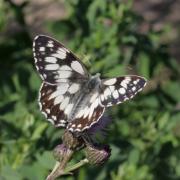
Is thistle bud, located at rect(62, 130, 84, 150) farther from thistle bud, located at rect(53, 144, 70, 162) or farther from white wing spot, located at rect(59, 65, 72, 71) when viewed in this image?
white wing spot, located at rect(59, 65, 72, 71)

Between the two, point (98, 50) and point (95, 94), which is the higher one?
point (95, 94)

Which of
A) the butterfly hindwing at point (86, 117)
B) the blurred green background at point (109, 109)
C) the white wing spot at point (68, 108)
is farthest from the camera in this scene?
the blurred green background at point (109, 109)

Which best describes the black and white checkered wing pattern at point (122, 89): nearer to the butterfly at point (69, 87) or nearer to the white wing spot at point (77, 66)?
the butterfly at point (69, 87)

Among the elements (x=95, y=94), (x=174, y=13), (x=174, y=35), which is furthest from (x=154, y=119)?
(x=174, y=13)

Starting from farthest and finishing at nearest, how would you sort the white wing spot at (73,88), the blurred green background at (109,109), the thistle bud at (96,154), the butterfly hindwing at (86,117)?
the blurred green background at (109,109) → the white wing spot at (73,88) → the thistle bud at (96,154) → the butterfly hindwing at (86,117)

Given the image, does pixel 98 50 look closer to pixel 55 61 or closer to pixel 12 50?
pixel 12 50

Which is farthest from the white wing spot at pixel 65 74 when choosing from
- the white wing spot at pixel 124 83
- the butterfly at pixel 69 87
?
the white wing spot at pixel 124 83

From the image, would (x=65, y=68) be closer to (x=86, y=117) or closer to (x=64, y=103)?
(x=64, y=103)
